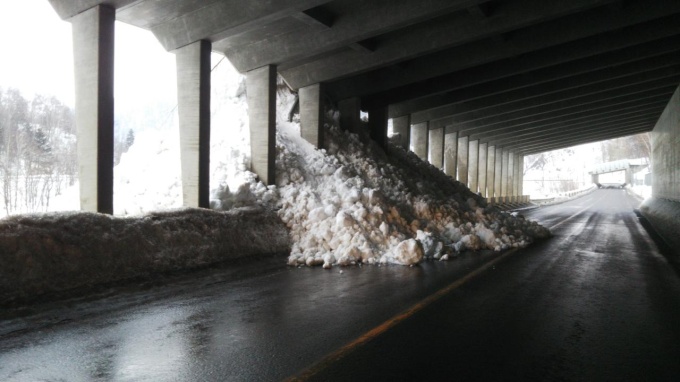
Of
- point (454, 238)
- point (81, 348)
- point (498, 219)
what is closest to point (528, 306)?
point (81, 348)

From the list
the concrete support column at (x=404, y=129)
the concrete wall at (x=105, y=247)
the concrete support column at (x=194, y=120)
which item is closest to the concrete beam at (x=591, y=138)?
the concrete support column at (x=404, y=129)

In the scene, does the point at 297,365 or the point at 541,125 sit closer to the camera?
the point at 297,365

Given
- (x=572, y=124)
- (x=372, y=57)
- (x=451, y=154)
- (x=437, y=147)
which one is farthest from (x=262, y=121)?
(x=572, y=124)

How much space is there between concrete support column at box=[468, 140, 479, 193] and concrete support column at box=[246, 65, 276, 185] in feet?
91.2

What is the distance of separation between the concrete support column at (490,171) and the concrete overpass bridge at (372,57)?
15539 mm

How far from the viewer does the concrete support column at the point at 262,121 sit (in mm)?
15117

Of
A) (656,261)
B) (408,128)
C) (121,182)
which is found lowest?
(656,261)

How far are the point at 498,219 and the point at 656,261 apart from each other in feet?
17.7

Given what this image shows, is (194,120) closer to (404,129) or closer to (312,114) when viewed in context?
(312,114)

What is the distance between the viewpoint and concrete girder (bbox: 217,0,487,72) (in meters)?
12.9

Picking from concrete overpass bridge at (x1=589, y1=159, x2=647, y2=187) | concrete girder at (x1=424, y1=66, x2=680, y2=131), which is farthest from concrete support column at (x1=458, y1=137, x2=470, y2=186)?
concrete overpass bridge at (x1=589, y1=159, x2=647, y2=187)

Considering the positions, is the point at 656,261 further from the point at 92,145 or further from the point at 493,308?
the point at 92,145

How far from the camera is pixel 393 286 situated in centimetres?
799

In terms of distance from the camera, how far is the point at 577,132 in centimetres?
4772
